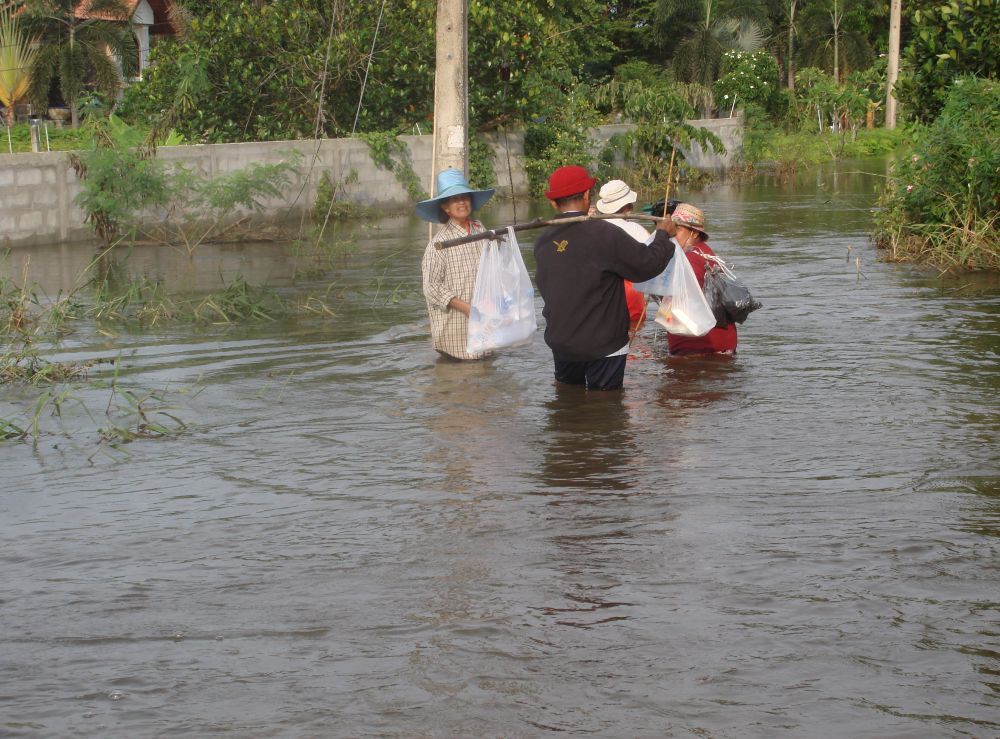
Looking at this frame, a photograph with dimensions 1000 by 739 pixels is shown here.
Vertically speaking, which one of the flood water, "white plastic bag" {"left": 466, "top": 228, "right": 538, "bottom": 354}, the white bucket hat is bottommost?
the flood water

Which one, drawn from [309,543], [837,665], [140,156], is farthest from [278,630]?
[140,156]

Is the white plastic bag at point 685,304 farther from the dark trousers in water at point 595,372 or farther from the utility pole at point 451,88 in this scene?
the utility pole at point 451,88

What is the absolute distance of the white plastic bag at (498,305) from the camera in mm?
9016

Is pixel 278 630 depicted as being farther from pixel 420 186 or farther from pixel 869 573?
pixel 420 186

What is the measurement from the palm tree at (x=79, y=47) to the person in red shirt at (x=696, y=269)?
36313 millimetres

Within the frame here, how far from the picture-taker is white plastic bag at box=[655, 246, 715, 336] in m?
8.83

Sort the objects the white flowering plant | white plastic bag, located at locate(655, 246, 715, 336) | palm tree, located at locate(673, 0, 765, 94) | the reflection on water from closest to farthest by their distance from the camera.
A: the reflection on water
white plastic bag, located at locate(655, 246, 715, 336)
the white flowering plant
palm tree, located at locate(673, 0, 765, 94)

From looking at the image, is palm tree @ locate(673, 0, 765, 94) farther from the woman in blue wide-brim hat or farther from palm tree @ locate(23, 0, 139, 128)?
the woman in blue wide-brim hat

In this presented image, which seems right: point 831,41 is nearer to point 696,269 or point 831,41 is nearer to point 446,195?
point 696,269

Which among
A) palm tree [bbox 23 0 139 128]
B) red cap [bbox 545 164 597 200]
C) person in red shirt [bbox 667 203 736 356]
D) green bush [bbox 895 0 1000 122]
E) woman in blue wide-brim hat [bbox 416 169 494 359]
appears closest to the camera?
red cap [bbox 545 164 597 200]

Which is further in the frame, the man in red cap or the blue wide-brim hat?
the blue wide-brim hat

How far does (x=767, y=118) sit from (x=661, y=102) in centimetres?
1310

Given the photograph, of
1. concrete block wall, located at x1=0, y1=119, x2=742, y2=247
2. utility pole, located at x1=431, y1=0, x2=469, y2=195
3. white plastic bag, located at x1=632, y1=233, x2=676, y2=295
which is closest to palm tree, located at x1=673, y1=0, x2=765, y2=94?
concrete block wall, located at x1=0, y1=119, x2=742, y2=247

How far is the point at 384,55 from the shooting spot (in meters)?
25.6
